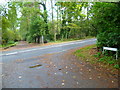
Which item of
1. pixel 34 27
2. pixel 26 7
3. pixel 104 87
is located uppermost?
pixel 26 7

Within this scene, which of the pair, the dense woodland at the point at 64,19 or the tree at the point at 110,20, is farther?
the dense woodland at the point at 64,19

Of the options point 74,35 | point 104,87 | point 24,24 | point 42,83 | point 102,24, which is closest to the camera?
point 104,87

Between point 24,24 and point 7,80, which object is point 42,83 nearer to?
point 7,80

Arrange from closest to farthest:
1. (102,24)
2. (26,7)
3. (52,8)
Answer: (102,24) → (26,7) → (52,8)

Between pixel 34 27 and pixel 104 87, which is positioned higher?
pixel 34 27

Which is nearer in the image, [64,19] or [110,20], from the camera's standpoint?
[110,20]

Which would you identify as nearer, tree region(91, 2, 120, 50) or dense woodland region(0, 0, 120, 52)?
tree region(91, 2, 120, 50)

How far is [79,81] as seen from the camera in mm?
3295

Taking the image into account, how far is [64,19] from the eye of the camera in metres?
20.7

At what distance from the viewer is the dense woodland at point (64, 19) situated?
514 cm

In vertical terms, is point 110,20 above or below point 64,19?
below

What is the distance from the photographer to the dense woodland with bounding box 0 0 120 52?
16.9 feet

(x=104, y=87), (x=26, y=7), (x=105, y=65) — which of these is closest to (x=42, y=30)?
(x=26, y=7)

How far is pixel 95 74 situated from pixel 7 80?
321 cm
